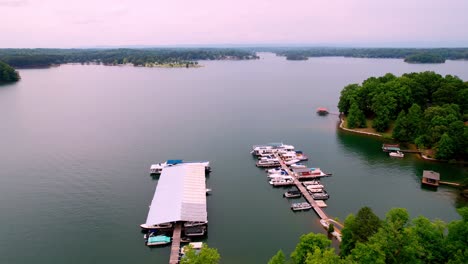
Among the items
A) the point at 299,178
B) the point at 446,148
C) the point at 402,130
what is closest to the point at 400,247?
the point at 299,178

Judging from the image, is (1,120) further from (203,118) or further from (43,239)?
(43,239)

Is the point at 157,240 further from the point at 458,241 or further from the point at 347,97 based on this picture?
the point at 347,97

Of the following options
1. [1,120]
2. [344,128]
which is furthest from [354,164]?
[1,120]

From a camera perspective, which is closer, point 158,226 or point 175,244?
point 175,244

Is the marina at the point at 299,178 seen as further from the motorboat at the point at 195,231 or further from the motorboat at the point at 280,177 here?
the motorboat at the point at 195,231

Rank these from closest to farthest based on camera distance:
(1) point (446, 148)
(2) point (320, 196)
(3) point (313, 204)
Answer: (3) point (313, 204)
(2) point (320, 196)
(1) point (446, 148)

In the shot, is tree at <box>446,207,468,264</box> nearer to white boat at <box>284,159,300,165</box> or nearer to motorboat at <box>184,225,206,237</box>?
motorboat at <box>184,225,206,237</box>

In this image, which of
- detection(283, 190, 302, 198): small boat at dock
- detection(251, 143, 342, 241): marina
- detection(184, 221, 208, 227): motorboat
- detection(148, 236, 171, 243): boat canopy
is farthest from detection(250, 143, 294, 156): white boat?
detection(148, 236, 171, 243): boat canopy
